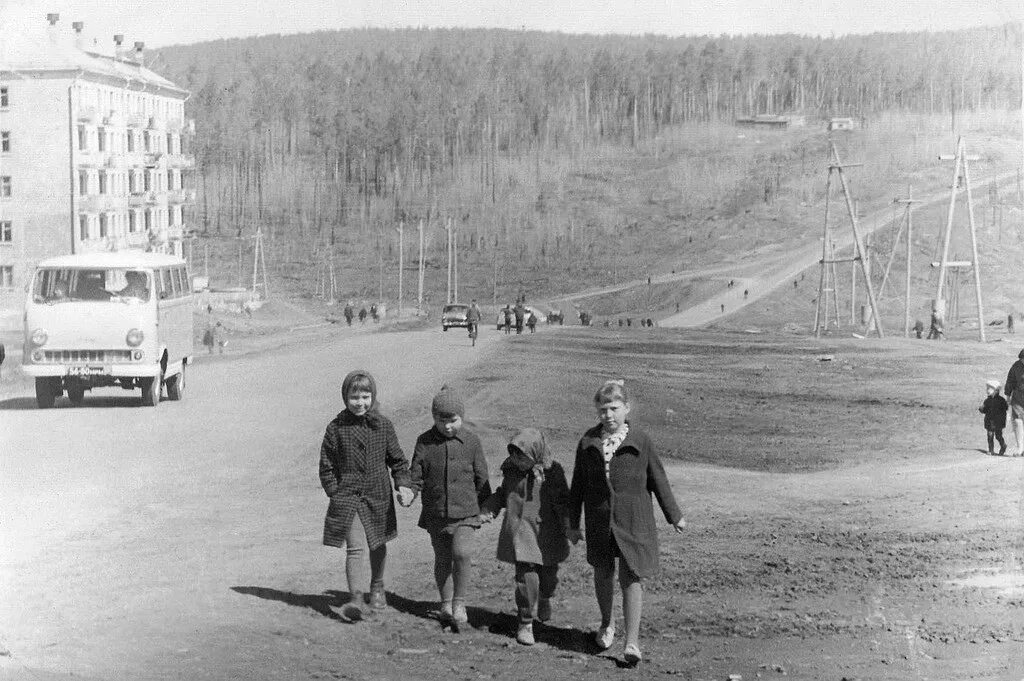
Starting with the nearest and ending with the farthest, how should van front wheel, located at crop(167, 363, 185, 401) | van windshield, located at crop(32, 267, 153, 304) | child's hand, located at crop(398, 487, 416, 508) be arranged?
child's hand, located at crop(398, 487, 416, 508)
van windshield, located at crop(32, 267, 153, 304)
van front wheel, located at crop(167, 363, 185, 401)

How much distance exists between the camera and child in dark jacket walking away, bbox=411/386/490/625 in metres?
5.46

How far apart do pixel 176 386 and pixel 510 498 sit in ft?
12.4

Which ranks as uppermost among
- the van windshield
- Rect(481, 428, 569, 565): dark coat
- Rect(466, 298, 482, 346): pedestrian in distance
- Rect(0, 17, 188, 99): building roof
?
Rect(0, 17, 188, 99): building roof

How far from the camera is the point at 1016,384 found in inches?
294

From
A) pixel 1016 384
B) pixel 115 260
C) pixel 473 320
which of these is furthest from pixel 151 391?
pixel 1016 384

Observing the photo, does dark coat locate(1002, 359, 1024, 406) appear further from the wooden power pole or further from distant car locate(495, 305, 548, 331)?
distant car locate(495, 305, 548, 331)

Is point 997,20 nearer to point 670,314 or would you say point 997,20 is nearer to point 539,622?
point 670,314

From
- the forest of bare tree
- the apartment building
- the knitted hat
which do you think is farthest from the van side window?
the knitted hat

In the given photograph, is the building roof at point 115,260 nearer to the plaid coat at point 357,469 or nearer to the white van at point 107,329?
the white van at point 107,329

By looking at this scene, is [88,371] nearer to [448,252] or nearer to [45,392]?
[45,392]

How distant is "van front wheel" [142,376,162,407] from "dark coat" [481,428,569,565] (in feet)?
11.7

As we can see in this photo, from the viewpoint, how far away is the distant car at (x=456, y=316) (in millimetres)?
7633

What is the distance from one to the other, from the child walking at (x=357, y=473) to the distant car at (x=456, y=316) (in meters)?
2.10

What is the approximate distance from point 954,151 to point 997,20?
680 mm
